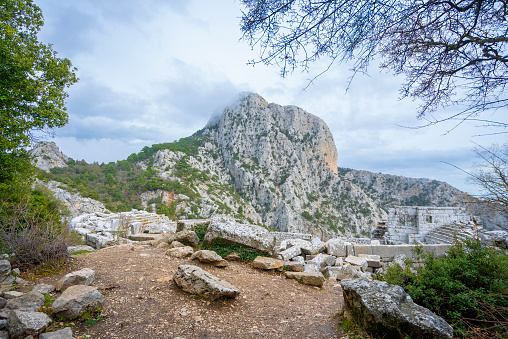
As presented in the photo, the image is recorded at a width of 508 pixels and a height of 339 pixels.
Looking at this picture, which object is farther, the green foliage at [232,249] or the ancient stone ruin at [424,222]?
the ancient stone ruin at [424,222]

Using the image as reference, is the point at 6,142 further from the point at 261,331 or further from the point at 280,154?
the point at 280,154

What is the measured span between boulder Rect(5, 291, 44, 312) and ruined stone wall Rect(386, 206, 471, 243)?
49.4 ft

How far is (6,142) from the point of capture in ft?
A: 17.5

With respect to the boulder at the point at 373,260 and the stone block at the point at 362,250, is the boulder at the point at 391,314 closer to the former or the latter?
the boulder at the point at 373,260

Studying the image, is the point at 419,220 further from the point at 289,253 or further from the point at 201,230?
the point at 201,230

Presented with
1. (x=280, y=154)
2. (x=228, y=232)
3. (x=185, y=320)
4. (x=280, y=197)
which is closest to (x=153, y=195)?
(x=280, y=197)

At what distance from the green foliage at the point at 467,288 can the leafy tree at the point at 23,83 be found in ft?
27.3

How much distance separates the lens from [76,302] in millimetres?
3416

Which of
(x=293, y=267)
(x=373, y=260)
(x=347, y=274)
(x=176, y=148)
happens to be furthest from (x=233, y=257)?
(x=176, y=148)

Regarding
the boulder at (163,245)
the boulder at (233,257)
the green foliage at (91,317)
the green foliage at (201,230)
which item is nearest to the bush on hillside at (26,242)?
the green foliage at (91,317)

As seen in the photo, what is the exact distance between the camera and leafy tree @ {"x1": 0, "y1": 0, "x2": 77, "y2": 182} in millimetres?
5602

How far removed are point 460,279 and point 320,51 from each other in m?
3.66

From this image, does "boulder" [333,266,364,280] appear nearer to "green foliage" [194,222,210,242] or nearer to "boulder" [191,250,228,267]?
"boulder" [191,250,228,267]

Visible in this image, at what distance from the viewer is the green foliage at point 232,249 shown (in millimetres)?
7211
